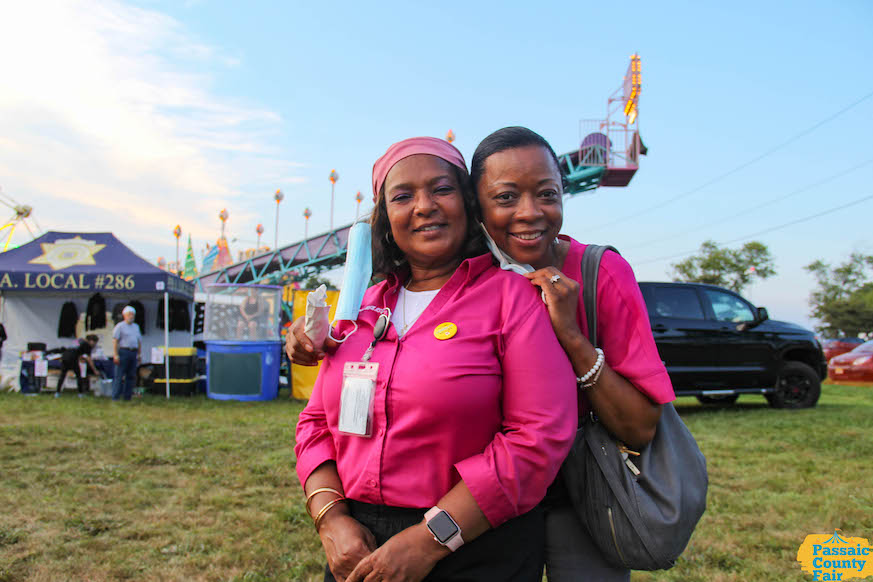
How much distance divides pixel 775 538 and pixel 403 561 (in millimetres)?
3408

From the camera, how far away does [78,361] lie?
11.2 m

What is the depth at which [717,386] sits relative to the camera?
834 centimetres

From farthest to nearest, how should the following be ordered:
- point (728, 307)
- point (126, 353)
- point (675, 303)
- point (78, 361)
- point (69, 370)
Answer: point (69, 370) < point (78, 361) < point (126, 353) < point (728, 307) < point (675, 303)

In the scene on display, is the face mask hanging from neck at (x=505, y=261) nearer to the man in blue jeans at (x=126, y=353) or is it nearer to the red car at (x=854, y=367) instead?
the man in blue jeans at (x=126, y=353)

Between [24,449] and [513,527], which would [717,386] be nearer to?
[513,527]

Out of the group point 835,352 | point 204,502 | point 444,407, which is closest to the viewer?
point 444,407

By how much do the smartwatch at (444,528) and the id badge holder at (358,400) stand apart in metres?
0.24

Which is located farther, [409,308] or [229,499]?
[229,499]

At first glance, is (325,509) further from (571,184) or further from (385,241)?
(571,184)

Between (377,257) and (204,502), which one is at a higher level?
(377,257)

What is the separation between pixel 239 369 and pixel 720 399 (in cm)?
926

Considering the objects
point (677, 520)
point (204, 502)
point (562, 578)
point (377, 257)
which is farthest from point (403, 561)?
point (204, 502)

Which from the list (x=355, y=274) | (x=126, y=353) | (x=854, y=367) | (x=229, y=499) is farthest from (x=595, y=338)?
(x=854, y=367)

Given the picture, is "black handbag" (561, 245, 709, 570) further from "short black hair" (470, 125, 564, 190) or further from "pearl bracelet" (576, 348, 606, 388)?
"short black hair" (470, 125, 564, 190)
